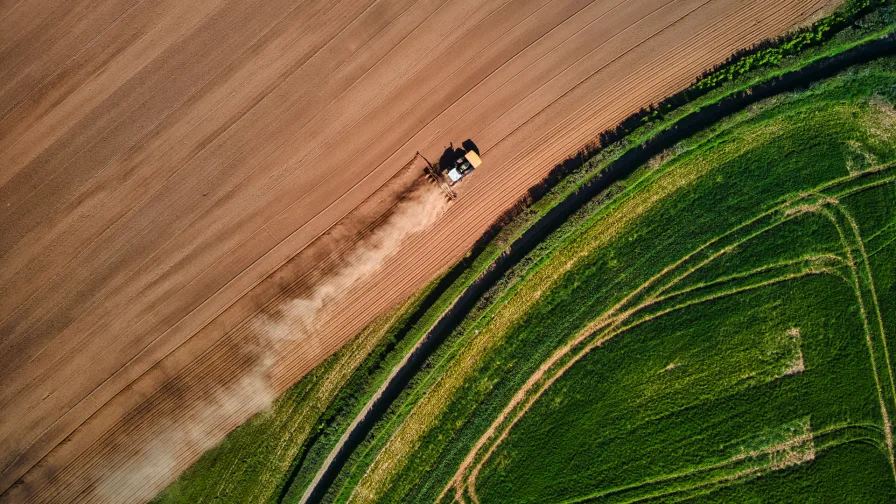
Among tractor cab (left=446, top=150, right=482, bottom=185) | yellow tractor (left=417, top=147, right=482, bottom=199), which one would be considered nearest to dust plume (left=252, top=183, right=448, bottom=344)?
yellow tractor (left=417, top=147, right=482, bottom=199)

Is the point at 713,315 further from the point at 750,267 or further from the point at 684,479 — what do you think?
the point at 684,479

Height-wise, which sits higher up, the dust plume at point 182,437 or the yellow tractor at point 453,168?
the yellow tractor at point 453,168

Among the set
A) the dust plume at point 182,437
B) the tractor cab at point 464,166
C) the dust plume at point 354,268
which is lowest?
the dust plume at point 182,437

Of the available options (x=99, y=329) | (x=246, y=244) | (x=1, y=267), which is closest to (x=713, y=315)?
(x=246, y=244)

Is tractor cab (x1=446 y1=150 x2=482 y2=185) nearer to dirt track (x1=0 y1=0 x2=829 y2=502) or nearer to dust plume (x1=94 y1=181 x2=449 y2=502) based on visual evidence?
dirt track (x1=0 y1=0 x2=829 y2=502)

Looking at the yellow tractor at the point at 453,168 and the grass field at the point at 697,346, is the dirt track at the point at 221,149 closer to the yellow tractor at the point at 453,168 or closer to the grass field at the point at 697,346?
the yellow tractor at the point at 453,168

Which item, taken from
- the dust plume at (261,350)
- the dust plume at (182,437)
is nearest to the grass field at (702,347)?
the dust plume at (261,350)

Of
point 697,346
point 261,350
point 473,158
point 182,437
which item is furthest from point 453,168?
point 182,437
